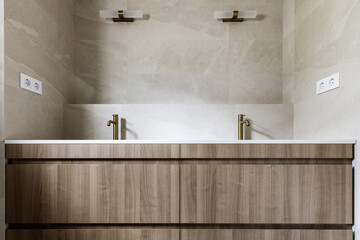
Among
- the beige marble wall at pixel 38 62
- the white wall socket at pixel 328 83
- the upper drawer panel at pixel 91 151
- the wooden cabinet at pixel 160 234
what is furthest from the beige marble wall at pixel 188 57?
the wooden cabinet at pixel 160 234

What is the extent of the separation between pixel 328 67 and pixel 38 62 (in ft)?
5.83

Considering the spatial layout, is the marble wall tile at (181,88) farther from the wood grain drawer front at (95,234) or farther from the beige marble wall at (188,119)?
the wood grain drawer front at (95,234)

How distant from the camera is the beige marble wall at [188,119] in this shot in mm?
1979

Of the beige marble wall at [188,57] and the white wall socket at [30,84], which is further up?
the beige marble wall at [188,57]

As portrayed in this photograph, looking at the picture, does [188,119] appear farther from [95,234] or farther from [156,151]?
[95,234]

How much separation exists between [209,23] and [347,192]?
4.99 ft

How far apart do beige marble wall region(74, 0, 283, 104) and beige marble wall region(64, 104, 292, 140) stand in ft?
0.37

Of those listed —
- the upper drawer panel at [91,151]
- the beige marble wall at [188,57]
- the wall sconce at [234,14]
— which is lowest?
the upper drawer panel at [91,151]

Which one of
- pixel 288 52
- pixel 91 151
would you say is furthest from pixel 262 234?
pixel 288 52

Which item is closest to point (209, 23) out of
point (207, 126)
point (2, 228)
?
point (207, 126)

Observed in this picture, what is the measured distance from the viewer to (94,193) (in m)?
1.35

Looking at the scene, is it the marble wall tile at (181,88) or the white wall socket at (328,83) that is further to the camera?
the marble wall tile at (181,88)

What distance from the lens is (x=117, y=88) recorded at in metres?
2.10

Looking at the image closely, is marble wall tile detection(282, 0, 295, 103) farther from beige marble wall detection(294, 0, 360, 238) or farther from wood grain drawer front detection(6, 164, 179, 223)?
wood grain drawer front detection(6, 164, 179, 223)
